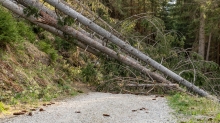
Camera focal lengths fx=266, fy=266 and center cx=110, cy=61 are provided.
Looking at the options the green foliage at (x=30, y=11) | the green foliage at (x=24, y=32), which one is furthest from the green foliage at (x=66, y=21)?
the green foliage at (x=24, y=32)

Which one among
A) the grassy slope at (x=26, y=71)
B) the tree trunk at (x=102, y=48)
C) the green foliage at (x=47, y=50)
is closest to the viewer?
the grassy slope at (x=26, y=71)

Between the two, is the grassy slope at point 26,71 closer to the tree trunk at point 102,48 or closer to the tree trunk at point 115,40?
the tree trunk at point 102,48

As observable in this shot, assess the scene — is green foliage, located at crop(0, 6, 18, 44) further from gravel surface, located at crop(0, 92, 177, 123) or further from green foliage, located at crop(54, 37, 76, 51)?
green foliage, located at crop(54, 37, 76, 51)

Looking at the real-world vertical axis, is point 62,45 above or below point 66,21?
below

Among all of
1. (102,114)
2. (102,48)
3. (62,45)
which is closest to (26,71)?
(102,48)

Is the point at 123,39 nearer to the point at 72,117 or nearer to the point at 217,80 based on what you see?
the point at 217,80

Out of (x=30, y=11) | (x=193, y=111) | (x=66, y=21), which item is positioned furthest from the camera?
(x=66, y=21)

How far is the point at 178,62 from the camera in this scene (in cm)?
1092

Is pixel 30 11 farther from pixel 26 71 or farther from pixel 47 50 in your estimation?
pixel 47 50

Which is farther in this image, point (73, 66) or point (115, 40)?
point (73, 66)

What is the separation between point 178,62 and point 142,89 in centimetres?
243

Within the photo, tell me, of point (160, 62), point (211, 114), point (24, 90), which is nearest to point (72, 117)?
point (24, 90)

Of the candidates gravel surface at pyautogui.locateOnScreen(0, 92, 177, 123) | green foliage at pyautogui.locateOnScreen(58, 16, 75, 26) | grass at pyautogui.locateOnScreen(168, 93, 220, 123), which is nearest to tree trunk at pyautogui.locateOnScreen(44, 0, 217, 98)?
green foliage at pyautogui.locateOnScreen(58, 16, 75, 26)

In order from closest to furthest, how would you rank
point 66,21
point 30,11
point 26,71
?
1. point 26,71
2. point 30,11
3. point 66,21
